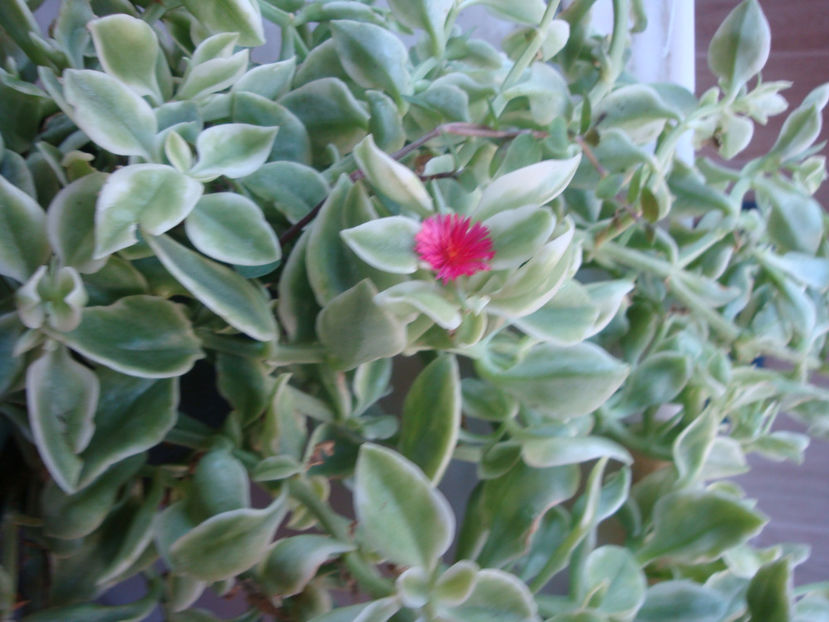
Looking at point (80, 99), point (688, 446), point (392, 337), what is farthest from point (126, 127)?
point (688, 446)

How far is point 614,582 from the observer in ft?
1.09

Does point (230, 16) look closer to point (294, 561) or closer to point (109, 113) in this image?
point (109, 113)

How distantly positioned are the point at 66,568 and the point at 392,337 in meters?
0.19

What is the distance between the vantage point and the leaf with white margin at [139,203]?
0.23m

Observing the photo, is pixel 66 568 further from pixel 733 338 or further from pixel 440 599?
pixel 733 338

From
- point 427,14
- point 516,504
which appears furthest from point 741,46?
point 516,504

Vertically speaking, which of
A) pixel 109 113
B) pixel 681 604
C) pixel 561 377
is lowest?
pixel 681 604

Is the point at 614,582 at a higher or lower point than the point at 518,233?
lower

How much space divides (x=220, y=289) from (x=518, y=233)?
0.12m

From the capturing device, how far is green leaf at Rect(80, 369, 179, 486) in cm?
27

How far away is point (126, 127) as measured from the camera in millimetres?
259

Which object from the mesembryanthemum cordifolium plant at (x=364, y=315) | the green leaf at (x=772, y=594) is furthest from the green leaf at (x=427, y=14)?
the green leaf at (x=772, y=594)

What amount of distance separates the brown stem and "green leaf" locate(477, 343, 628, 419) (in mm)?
108

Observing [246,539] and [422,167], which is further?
[422,167]
